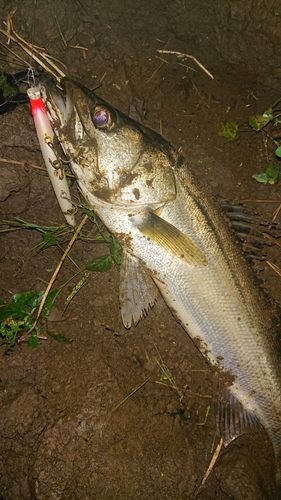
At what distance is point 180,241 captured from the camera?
2.83m

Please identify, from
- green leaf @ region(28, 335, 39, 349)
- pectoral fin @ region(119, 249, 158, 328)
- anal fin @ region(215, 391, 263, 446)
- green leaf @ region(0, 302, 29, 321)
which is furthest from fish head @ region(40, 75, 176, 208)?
anal fin @ region(215, 391, 263, 446)

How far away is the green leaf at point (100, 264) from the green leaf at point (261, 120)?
1.92 metres

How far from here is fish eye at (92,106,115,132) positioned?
2.68 m

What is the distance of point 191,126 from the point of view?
11.6 ft

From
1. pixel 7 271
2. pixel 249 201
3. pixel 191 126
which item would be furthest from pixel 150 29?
pixel 7 271

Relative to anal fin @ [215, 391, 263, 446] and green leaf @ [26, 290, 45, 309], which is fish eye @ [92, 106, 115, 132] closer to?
green leaf @ [26, 290, 45, 309]

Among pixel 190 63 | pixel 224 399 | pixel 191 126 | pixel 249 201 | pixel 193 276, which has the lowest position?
pixel 224 399

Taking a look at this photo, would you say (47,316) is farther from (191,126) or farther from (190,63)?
(190,63)

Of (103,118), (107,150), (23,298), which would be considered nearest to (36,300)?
(23,298)

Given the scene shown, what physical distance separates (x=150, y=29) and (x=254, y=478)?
160 inches

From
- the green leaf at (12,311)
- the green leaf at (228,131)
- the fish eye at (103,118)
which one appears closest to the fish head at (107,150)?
the fish eye at (103,118)

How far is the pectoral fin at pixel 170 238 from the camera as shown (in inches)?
111

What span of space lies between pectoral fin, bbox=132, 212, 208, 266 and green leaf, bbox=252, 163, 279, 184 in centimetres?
122

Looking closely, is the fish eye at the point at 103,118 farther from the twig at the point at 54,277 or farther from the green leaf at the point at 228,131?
the green leaf at the point at 228,131
